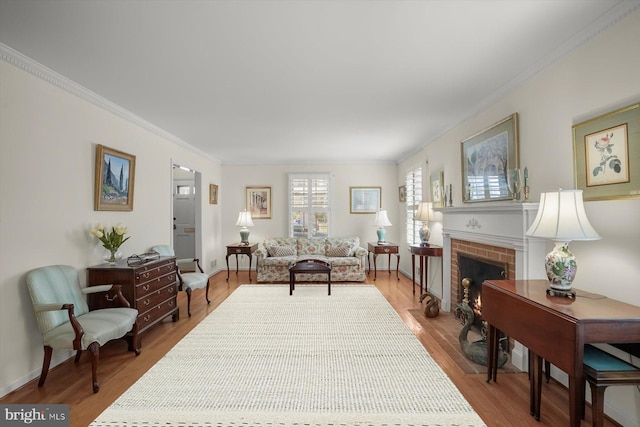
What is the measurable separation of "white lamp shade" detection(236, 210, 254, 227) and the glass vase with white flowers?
321cm

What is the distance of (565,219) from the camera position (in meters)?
Answer: 1.85

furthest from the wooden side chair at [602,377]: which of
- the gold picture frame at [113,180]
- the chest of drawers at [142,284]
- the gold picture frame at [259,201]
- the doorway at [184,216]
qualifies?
the doorway at [184,216]

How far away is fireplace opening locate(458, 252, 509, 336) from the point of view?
3083 mm

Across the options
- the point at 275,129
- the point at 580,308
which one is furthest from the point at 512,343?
the point at 275,129

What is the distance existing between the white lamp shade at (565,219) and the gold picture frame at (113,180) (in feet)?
13.1

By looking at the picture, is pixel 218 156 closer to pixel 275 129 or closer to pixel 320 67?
pixel 275 129

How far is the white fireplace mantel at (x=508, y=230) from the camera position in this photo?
8.14 ft

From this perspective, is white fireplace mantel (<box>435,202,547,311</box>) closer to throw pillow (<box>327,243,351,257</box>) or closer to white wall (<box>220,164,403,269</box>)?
throw pillow (<box>327,243,351,257</box>)

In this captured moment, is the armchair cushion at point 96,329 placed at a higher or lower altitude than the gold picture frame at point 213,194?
lower

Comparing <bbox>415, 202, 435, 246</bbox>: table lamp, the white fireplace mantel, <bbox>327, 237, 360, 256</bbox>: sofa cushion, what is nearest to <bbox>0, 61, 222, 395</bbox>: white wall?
<bbox>327, 237, 360, 256</bbox>: sofa cushion

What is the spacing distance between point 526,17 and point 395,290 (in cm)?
→ 413

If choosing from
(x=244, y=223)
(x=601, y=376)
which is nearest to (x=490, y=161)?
(x=601, y=376)

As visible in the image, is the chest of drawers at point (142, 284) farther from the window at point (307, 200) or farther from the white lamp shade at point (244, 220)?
the window at point (307, 200)

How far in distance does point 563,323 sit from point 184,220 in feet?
24.8
